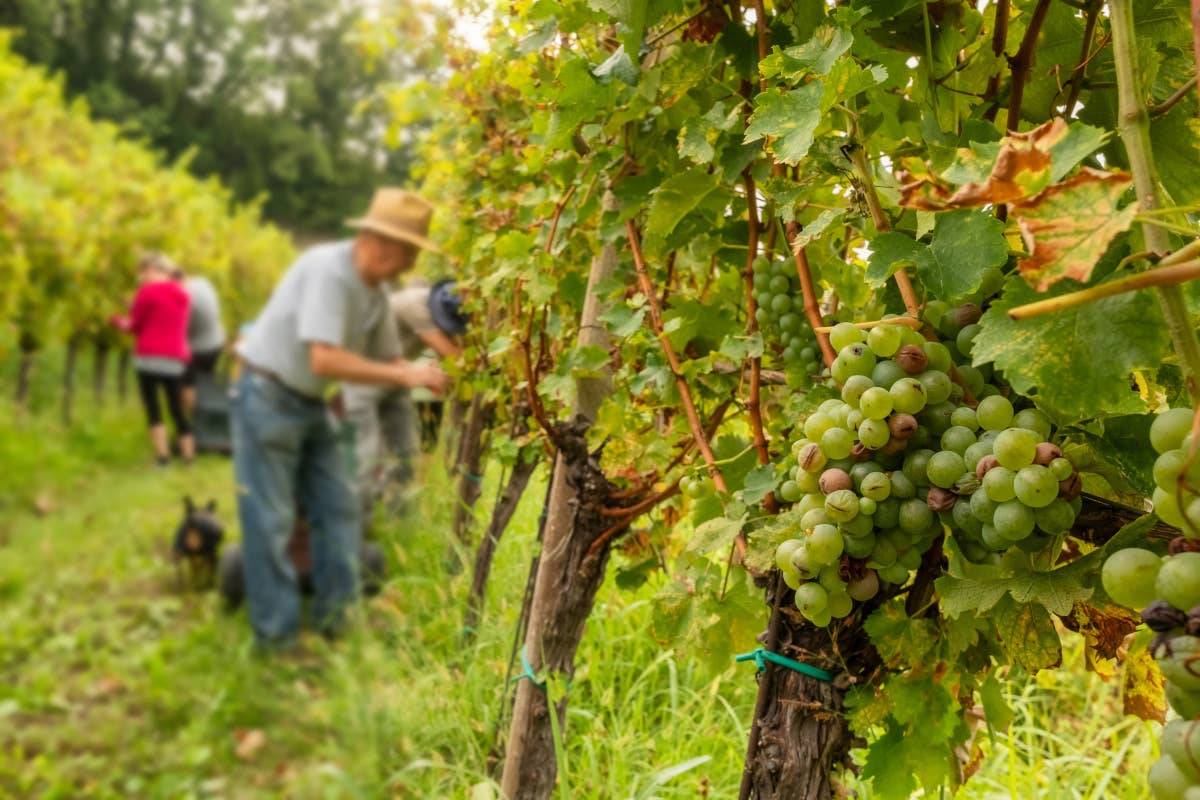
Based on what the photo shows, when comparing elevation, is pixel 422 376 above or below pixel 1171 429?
below

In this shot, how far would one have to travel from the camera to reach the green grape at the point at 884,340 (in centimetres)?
68

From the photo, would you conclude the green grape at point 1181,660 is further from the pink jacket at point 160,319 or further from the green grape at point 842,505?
the pink jacket at point 160,319

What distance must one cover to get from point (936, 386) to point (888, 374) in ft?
0.13

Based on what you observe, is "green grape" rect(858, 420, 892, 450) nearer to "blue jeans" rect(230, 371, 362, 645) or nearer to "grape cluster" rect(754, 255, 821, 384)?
"grape cluster" rect(754, 255, 821, 384)

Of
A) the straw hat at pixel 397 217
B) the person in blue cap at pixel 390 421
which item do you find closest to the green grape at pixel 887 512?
the straw hat at pixel 397 217

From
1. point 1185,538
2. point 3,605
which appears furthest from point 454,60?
point 3,605

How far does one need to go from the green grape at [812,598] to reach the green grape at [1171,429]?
1.00 feet

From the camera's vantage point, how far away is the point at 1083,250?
493 millimetres

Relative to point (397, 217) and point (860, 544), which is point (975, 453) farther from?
point (397, 217)

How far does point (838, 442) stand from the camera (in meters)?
0.69

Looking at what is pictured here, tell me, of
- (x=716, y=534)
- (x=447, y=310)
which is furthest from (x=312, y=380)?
(x=716, y=534)

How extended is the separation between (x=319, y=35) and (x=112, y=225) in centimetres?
1286

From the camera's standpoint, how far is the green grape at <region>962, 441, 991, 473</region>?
24.7 inches

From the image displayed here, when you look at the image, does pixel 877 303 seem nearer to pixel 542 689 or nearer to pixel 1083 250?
pixel 1083 250
